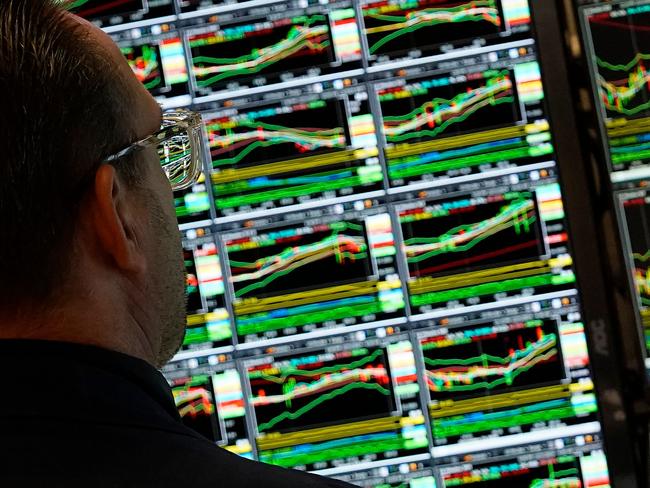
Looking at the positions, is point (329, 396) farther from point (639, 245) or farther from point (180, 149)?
point (180, 149)

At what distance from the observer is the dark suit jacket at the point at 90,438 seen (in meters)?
0.65

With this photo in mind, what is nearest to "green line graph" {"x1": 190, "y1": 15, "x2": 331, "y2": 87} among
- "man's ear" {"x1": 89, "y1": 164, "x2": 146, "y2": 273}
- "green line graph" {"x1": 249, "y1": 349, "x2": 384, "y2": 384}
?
"green line graph" {"x1": 249, "y1": 349, "x2": 384, "y2": 384}

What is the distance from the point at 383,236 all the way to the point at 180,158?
0.73 m

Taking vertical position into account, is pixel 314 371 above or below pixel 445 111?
below

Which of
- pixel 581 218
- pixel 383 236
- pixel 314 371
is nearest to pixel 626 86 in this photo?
pixel 581 218

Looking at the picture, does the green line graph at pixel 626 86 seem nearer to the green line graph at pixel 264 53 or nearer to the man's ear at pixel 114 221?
the green line graph at pixel 264 53

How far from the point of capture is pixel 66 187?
0.79 meters

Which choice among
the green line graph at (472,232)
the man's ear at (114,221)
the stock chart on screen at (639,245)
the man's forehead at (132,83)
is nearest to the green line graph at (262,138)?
the green line graph at (472,232)

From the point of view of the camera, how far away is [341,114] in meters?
1.85

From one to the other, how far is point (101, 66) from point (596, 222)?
124 centimetres

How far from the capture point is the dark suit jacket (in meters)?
0.65

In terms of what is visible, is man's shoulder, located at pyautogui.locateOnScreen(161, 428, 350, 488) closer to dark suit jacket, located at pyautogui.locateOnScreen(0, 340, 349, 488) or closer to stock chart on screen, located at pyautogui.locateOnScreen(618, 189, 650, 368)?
dark suit jacket, located at pyautogui.locateOnScreen(0, 340, 349, 488)

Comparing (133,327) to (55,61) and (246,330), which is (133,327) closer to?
(55,61)

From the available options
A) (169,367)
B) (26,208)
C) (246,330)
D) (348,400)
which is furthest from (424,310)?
(26,208)
